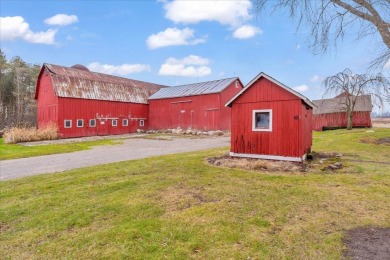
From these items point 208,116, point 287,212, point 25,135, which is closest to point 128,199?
point 287,212

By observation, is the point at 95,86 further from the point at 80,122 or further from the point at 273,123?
the point at 273,123

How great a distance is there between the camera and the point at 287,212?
223 inches

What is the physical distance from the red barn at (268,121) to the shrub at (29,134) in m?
21.0

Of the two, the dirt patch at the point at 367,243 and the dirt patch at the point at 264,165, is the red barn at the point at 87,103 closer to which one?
the dirt patch at the point at 264,165

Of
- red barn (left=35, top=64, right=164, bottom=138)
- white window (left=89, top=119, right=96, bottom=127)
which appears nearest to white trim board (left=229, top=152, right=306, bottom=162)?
red barn (left=35, top=64, right=164, bottom=138)

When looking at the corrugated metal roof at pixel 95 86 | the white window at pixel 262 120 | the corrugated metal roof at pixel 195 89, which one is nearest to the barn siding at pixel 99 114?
the corrugated metal roof at pixel 95 86

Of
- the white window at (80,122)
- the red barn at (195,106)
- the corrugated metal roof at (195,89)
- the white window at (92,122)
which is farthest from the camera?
the corrugated metal roof at (195,89)

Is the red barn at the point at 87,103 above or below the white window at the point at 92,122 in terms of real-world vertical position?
above

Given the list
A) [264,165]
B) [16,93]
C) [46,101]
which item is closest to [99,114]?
[46,101]

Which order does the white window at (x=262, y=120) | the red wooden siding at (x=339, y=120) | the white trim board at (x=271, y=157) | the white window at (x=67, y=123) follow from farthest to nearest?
the red wooden siding at (x=339, y=120)
the white window at (x=67, y=123)
the white window at (x=262, y=120)
the white trim board at (x=271, y=157)

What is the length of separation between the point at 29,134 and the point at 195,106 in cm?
1693

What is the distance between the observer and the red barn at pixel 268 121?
1047 cm

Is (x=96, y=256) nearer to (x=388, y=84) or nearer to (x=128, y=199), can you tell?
(x=128, y=199)

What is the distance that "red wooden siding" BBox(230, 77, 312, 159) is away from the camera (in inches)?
412
